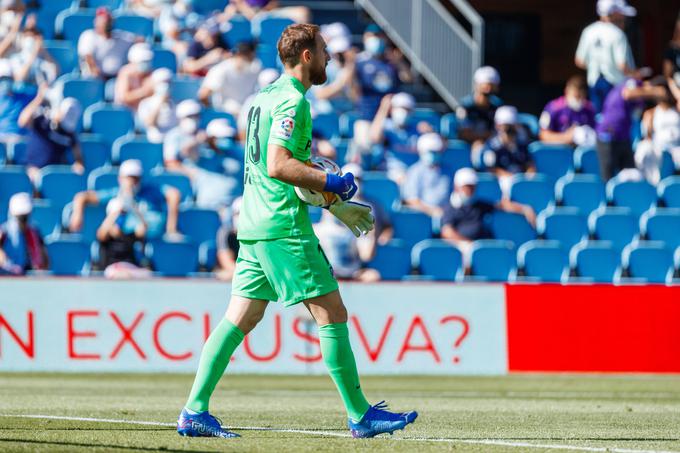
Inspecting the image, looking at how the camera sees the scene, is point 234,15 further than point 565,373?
Yes

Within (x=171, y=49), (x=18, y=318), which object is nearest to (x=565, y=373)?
(x=18, y=318)

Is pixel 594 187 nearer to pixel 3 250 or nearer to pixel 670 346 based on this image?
pixel 670 346

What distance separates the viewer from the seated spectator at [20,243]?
1366 centimetres

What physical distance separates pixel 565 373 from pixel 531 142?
177 inches

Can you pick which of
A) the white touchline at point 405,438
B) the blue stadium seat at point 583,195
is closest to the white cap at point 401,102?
the blue stadium seat at point 583,195

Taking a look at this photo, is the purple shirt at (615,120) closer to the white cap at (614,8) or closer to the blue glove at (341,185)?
the white cap at (614,8)

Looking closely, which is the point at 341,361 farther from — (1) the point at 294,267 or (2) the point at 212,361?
(2) the point at 212,361

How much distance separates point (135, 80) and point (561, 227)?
5.52 meters

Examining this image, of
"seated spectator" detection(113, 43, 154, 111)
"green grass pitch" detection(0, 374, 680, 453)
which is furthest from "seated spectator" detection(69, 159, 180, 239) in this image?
"green grass pitch" detection(0, 374, 680, 453)

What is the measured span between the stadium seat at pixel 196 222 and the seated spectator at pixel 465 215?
9.09 feet

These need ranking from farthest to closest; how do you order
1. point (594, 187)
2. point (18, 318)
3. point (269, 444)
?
point (594, 187) → point (18, 318) → point (269, 444)

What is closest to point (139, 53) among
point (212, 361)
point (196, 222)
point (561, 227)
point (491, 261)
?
point (196, 222)

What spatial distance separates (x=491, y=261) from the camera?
1533 centimetres

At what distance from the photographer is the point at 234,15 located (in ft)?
59.4
